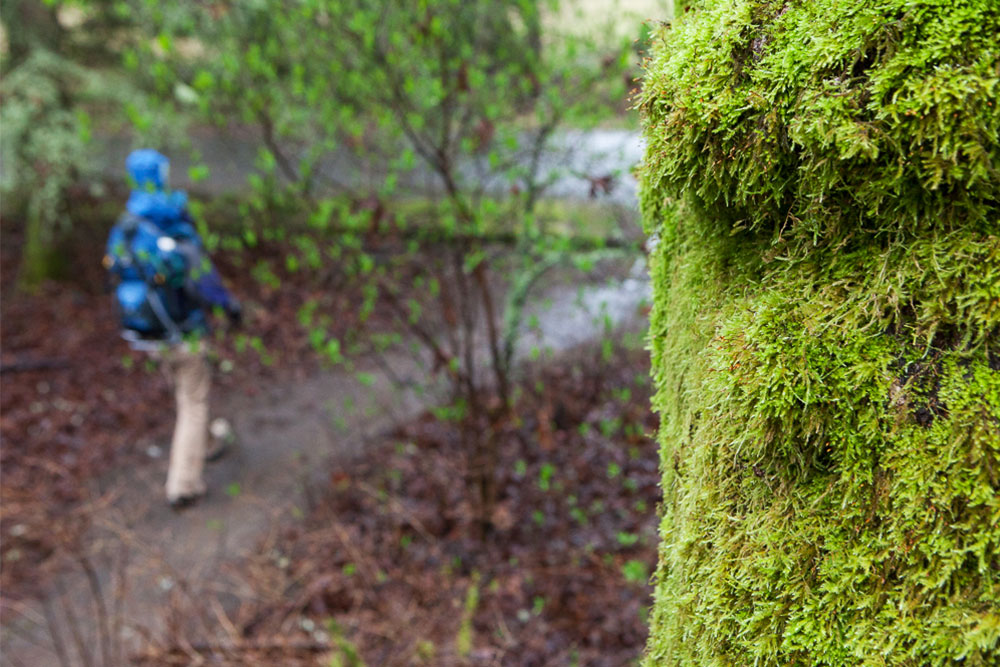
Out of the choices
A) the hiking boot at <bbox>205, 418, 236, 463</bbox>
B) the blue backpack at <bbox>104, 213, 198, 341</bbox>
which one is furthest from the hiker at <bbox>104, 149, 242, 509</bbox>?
the hiking boot at <bbox>205, 418, 236, 463</bbox>

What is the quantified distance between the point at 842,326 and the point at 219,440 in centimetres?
704

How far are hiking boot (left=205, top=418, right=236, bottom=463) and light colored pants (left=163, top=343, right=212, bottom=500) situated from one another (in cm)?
71

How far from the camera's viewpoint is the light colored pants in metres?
5.83

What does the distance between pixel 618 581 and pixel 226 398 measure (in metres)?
5.57

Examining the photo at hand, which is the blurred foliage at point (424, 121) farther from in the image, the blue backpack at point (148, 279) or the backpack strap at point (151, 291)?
the backpack strap at point (151, 291)

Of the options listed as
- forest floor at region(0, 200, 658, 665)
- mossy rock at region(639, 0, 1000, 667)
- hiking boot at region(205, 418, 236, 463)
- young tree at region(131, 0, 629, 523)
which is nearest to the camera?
mossy rock at region(639, 0, 1000, 667)

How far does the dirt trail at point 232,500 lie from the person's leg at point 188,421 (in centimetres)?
26

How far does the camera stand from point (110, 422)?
7.49 m

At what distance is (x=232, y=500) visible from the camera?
6.18m

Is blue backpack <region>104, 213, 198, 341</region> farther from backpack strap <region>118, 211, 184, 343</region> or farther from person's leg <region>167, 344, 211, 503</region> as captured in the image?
person's leg <region>167, 344, 211, 503</region>

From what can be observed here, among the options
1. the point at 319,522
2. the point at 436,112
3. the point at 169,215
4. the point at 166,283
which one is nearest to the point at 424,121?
the point at 436,112

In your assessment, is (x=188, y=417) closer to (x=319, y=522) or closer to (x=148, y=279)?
(x=148, y=279)

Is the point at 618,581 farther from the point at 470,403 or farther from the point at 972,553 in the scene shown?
the point at 972,553

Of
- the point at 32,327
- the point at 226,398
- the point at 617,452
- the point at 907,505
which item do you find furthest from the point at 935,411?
the point at 32,327
